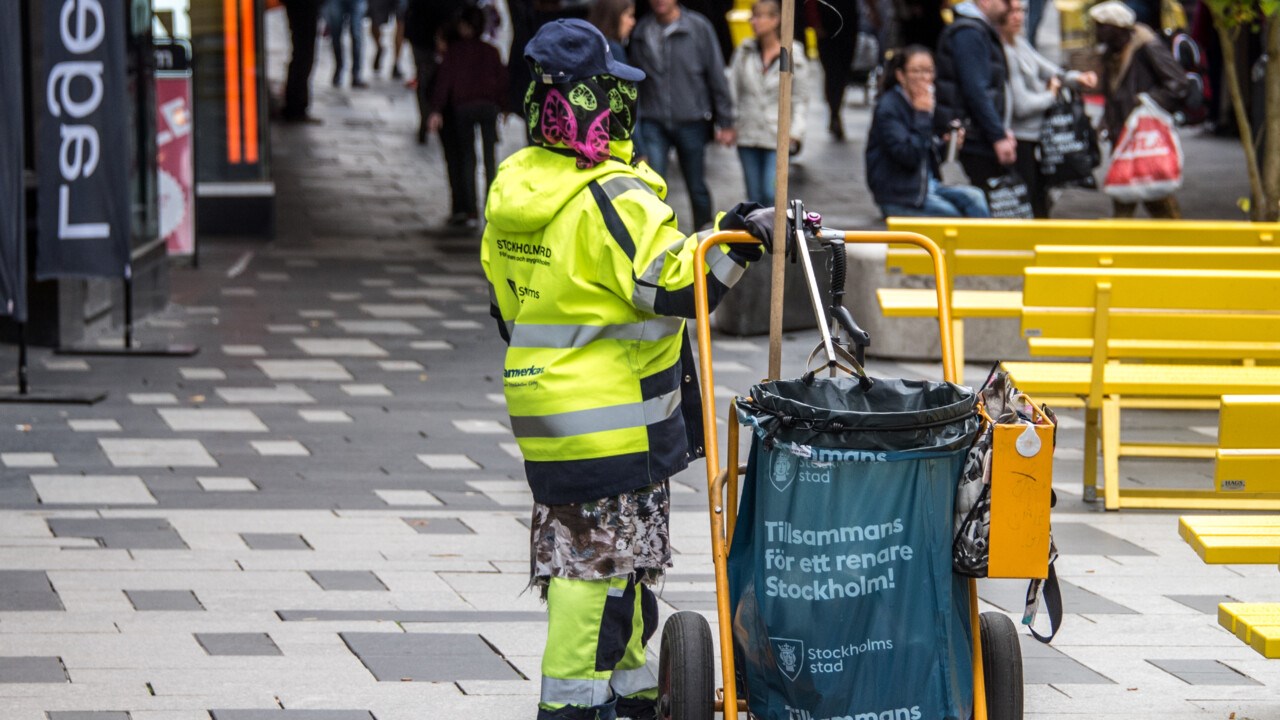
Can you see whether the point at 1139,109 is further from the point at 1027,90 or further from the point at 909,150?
the point at 909,150

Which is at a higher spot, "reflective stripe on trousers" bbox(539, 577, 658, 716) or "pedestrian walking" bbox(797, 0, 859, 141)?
"pedestrian walking" bbox(797, 0, 859, 141)

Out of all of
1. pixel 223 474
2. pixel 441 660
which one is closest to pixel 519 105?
pixel 223 474

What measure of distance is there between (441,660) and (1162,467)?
13.3 feet

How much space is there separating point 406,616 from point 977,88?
6.70 m

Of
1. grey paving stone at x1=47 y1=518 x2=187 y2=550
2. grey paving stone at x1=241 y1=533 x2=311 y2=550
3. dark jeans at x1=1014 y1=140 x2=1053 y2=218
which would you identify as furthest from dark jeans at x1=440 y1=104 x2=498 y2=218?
grey paving stone at x1=241 y1=533 x2=311 y2=550

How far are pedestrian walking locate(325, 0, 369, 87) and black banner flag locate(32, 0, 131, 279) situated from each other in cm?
1461

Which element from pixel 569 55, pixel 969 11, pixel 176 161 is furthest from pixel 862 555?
pixel 176 161

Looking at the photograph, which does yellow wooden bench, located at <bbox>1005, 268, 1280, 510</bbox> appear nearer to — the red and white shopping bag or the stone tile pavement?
the stone tile pavement

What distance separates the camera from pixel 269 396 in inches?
370

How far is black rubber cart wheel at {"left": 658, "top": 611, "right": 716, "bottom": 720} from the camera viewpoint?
14.1 feet

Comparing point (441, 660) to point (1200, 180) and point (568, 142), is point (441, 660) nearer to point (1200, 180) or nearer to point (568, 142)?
point (568, 142)

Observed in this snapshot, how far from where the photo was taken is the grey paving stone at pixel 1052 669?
5289 millimetres

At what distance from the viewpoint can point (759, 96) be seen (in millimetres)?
13758

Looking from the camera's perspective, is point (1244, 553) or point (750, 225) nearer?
point (750, 225)
